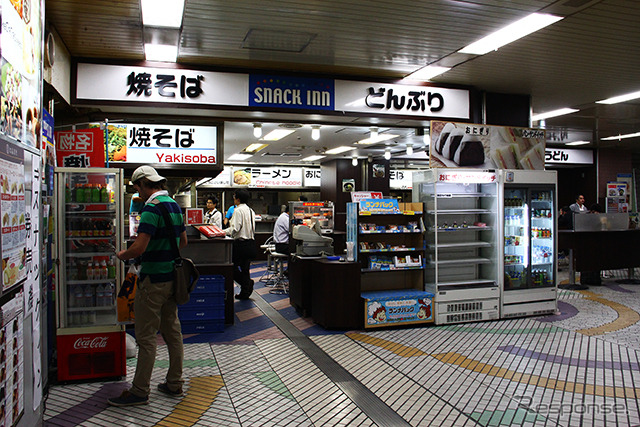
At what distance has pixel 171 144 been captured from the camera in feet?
A: 23.2

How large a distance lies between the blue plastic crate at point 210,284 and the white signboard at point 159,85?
229 centimetres

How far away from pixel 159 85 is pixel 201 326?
10.2 ft

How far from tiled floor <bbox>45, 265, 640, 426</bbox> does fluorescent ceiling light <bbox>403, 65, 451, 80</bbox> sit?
346 centimetres

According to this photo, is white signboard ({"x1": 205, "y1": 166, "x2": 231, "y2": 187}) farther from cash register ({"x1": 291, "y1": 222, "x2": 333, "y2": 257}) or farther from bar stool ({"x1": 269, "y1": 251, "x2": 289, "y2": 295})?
cash register ({"x1": 291, "y1": 222, "x2": 333, "y2": 257})

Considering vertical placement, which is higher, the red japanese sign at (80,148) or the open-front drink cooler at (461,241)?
the red japanese sign at (80,148)

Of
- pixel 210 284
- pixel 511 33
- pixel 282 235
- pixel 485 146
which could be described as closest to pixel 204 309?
pixel 210 284

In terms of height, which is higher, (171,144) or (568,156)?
(568,156)

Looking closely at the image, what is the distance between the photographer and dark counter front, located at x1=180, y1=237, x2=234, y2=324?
6.54 metres

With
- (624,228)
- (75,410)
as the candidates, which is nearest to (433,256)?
(75,410)

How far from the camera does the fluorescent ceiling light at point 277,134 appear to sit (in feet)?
30.0

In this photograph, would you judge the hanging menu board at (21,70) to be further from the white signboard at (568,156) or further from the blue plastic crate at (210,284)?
the white signboard at (568,156)

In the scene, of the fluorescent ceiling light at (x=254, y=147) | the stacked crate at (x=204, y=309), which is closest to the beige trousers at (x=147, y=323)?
the stacked crate at (x=204, y=309)

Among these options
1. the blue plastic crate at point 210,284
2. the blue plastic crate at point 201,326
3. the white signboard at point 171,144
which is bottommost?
the blue plastic crate at point 201,326

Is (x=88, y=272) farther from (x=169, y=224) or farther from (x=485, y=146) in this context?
(x=485, y=146)
